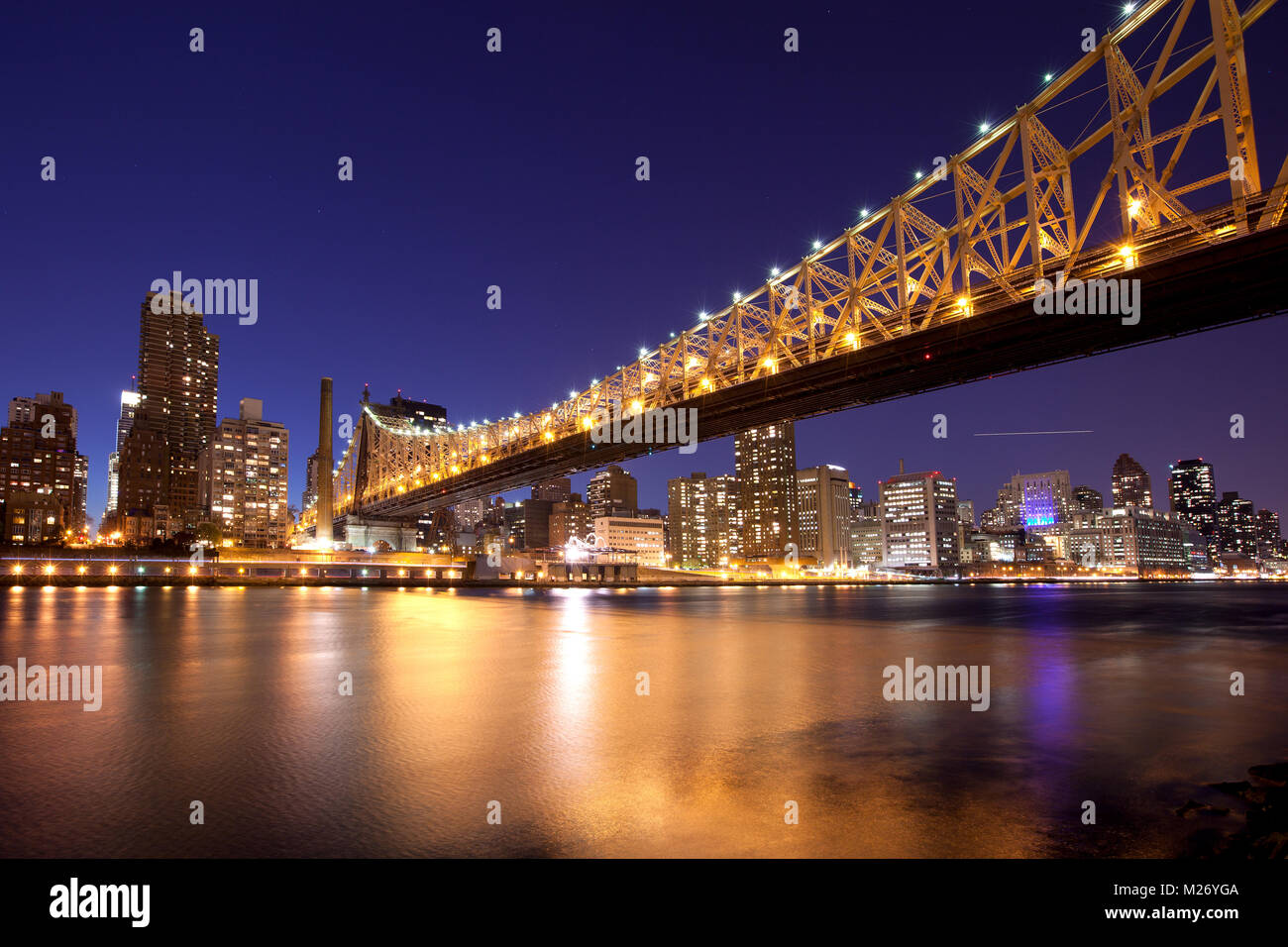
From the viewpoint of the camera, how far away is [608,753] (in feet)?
29.7

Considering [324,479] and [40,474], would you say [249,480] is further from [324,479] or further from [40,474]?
[324,479]

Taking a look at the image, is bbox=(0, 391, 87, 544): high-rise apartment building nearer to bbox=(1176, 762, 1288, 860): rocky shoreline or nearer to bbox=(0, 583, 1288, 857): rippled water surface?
bbox=(0, 583, 1288, 857): rippled water surface

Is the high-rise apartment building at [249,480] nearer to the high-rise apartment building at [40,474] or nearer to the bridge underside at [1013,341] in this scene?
the high-rise apartment building at [40,474]

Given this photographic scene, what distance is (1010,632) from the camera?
30750 mm

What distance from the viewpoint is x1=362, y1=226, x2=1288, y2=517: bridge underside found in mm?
23750

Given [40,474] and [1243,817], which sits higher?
[40,474]

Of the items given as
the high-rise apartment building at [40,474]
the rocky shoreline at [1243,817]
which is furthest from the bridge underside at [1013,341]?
the high-rise apartment building at [40,474]

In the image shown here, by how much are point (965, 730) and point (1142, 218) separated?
987 inches

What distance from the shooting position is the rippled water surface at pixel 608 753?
6184mm

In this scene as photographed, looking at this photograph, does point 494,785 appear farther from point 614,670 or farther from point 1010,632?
point 1010,632

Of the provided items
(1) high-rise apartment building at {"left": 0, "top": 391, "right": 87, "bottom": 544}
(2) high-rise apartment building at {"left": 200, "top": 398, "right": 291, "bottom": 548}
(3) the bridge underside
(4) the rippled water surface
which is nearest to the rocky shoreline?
(4) the rippled water surface

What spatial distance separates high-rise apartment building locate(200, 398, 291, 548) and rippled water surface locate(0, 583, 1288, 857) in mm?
179163

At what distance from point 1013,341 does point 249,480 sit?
191m

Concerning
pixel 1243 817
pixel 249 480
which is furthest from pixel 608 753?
pixel 249 480
